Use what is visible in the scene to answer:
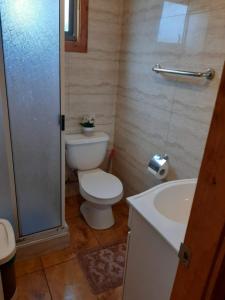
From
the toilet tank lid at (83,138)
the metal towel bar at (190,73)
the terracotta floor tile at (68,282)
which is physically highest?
the metal towel bar at (190,73)

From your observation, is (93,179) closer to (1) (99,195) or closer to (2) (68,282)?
(1) (99,195)

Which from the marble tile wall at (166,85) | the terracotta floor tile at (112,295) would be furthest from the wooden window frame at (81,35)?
the terracotta floor tile at (112,295)

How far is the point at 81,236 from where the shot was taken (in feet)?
6.80

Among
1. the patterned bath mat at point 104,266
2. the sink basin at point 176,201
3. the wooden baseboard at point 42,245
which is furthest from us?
the wooden baseboard at point 42,245

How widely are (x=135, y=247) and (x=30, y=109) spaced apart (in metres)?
1.00

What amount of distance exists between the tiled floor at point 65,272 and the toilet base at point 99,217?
5 centimetres

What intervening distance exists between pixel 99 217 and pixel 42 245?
0.55 meters

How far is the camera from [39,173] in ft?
5.35

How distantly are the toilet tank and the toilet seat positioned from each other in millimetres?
91

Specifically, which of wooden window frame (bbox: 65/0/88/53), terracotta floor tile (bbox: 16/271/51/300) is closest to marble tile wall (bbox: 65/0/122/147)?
wooden window frame (bbox: 65/0/88/53)

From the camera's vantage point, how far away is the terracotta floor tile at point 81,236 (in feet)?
6.46

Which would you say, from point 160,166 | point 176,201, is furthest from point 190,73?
point 176,201

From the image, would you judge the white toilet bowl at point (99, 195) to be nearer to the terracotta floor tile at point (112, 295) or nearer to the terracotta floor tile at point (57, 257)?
the terracotta floor tile at point (57, 257)

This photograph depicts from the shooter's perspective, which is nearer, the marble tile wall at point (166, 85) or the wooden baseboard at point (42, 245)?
the marble tile wall at point (166, 85)
